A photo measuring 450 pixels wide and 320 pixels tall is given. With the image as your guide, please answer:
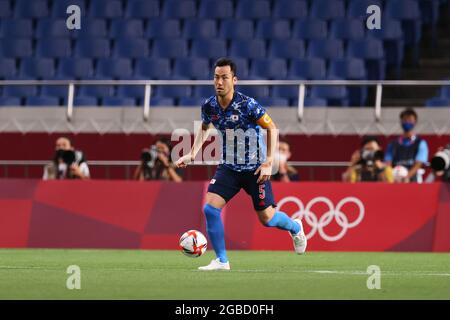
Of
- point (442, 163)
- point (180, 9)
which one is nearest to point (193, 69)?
point (180, 9)

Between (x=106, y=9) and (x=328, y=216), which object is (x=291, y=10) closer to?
(x=106, y=9)

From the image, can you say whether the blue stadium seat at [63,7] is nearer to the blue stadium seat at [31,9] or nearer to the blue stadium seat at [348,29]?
the blue stadium seat at [31,9]

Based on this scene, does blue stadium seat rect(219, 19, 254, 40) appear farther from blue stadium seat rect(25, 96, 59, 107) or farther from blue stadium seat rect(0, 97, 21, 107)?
blue stadium seat rect(0, 97, 21, 107)

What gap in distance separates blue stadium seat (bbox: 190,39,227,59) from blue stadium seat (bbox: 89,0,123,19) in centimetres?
210

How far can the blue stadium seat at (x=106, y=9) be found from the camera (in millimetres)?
26266

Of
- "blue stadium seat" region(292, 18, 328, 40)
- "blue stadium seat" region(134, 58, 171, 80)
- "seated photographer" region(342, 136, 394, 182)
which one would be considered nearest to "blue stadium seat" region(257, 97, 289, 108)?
"blue stadium seat" region(292, 18, 328, 40)

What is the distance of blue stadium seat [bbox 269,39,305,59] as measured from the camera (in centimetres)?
2484

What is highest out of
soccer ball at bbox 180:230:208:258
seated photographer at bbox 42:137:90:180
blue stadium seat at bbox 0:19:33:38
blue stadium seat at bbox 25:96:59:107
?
blue stadium seat at bbox 0:19:33:38

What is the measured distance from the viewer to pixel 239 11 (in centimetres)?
2581

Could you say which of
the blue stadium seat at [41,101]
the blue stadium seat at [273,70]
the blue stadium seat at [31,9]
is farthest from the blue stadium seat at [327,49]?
the blue stadium seat at [31,9]

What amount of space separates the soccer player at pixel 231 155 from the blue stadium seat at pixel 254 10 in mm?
12474

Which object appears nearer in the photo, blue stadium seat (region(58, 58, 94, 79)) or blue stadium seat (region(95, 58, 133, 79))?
blue stadium seat (region(95, 58, 133, 79))

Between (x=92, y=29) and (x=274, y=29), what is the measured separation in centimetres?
392
